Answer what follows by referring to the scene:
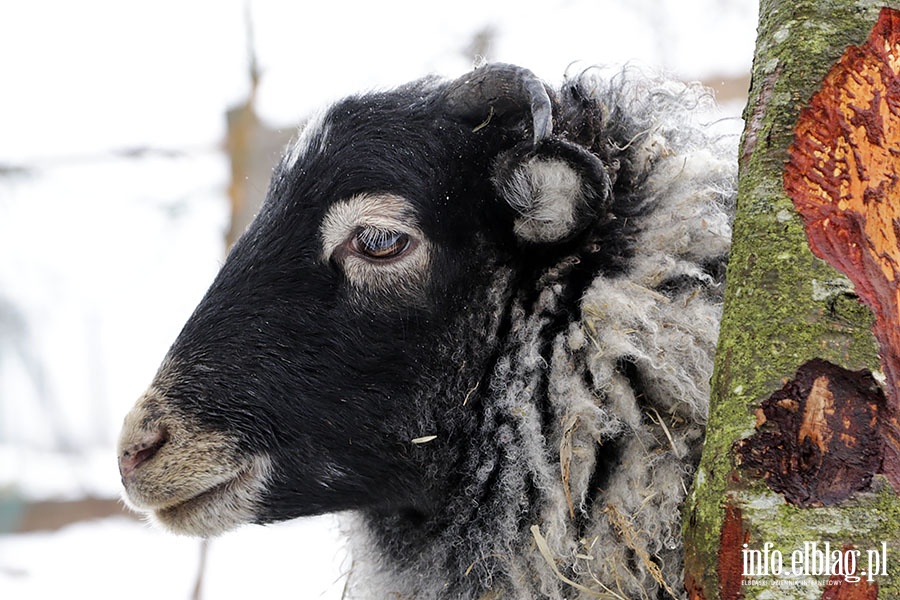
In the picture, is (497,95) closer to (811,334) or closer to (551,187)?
(551,187)

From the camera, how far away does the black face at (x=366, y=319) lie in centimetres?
296

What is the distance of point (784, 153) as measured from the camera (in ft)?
6.69

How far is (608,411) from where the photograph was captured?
2.96 metres

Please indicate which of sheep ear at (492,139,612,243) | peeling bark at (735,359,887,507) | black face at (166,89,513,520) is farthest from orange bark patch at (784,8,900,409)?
black face at (166,89,513,520)

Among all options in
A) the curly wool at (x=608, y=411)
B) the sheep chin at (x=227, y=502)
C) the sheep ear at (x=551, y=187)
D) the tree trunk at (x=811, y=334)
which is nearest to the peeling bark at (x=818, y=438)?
the tree trunk at (x=811, y=334)


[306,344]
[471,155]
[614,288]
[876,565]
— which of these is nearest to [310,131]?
[471,155]

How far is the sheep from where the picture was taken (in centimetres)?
293

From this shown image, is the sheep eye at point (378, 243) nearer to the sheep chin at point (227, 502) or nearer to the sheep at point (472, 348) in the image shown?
the sheep at point (472, 348)

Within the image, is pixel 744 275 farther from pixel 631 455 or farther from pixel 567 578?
pixel 567 578

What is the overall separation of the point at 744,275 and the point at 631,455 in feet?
3.47

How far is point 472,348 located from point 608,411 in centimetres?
50

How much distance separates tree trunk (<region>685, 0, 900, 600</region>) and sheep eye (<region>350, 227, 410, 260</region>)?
125 centimetres

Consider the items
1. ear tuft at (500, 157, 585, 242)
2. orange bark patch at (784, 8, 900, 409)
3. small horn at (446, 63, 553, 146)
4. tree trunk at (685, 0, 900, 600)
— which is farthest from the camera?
ear tuft at (500, 157, 585, 242)

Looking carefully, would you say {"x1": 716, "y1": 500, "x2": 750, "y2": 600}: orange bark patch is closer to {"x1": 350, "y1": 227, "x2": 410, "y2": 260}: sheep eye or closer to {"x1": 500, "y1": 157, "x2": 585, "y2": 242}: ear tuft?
{"x1": 500, "y1": 157, "x2": 585, "y2": 242}: ear tuft
